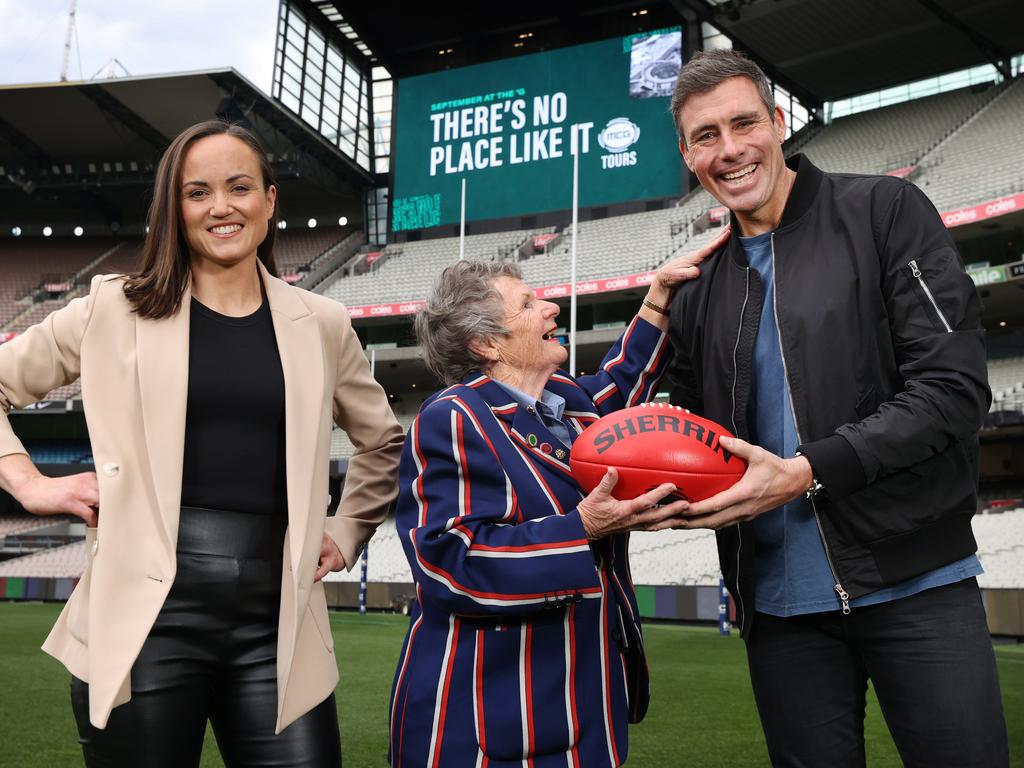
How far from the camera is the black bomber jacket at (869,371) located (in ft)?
6.57

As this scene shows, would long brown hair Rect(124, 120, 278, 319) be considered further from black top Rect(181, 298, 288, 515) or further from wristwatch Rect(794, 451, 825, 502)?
wristwatch Rect(794, 451, 825, 502)

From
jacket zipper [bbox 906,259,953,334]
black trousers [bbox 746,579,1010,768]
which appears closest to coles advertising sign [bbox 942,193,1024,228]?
jacket zipper [bbox 906,259,953,334]

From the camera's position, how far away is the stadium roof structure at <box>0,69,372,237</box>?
31359mm

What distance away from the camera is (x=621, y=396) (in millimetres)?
2834

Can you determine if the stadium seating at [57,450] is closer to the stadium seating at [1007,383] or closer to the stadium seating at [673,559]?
the stadium seating at [673,559]

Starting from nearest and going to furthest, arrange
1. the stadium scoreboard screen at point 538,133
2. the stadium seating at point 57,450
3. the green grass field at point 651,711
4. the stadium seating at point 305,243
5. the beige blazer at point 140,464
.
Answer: the beige blazer at point 140,464 → the green grass field at point 651,711 → the stadium scoreboard screen at point 538,133 → the stadium seating at point 57,450 → the stadium seating at point 305,243

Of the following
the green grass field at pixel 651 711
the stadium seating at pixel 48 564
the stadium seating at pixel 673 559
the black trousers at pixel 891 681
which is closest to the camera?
the black trousers at pixel 891 681

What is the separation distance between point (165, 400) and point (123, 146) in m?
37.3

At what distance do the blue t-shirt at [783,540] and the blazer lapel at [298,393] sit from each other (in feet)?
3.45

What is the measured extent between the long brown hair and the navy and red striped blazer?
0.66m

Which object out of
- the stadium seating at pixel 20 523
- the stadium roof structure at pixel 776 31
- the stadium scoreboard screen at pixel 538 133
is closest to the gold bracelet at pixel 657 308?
the stadium roof structure at pixel 776 31

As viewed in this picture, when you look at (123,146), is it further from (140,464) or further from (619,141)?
(140,464)

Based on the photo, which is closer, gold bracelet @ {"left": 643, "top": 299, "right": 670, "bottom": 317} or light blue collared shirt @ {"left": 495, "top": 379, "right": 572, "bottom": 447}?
light blue collared shirt @ {"left": 495, "top": 379, "right": 572, "bottom": 447}

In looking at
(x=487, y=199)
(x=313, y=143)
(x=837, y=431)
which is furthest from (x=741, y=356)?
(x=313, y=143)
